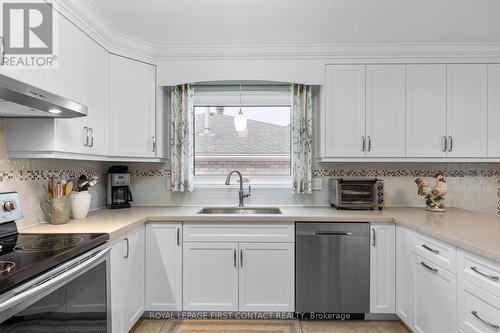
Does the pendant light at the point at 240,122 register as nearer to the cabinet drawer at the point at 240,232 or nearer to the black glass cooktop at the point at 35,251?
the cabinet drawer at the point at 240,232

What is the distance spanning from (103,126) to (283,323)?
7.04 feet

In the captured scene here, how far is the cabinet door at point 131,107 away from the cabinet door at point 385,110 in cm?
198

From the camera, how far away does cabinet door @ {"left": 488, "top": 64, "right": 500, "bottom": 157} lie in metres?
2.78

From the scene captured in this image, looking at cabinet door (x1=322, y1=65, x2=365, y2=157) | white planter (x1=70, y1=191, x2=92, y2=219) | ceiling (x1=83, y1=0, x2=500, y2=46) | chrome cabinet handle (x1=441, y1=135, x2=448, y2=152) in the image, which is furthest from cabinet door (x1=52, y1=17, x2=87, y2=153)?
chrome cabinet handle (x1=441, y1=135, x2=448, y2=152)

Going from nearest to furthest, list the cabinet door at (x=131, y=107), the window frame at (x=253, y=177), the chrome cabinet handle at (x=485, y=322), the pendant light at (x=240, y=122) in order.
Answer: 1. the chrome cabinet handle at (x=485, y=322)
2. the cabinet door at (x=131, y=107)
3. the pendant light at (x=240, y=122)
4. the window frame at (x=253, y=177)

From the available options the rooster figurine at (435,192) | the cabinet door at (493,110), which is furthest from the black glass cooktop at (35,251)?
the cabinet door at (493,110)

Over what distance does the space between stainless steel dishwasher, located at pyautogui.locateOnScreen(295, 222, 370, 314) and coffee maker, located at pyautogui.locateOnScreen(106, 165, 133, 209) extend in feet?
5.44

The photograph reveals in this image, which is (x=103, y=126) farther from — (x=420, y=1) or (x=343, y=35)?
(x=420, y=1)

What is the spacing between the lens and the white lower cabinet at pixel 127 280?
→ 2.02 meters

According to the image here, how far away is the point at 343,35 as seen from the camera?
2617mm

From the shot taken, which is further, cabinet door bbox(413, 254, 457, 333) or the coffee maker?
the coffee maker

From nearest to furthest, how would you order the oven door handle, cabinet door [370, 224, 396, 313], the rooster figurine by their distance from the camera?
the oven door handle → cabinet door [370, 224, 396, 313] → the rooster figurine

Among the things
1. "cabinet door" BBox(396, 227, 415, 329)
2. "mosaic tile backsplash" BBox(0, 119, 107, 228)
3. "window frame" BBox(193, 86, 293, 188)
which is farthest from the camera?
"window frame" BBox(193, 86, 293, 188)

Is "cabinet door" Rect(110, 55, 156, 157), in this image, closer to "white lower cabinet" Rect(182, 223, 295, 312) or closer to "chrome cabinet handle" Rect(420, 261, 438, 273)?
"white lower cabinet" Rect(182, 223, 295, 312)
